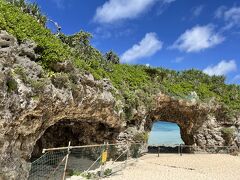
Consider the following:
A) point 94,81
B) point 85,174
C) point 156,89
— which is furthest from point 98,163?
point 156,89

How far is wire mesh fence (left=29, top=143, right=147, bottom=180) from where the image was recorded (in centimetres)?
1487

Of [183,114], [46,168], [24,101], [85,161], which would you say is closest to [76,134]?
[85,161]

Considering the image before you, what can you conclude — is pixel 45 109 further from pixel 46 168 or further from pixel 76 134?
pixel 76 134

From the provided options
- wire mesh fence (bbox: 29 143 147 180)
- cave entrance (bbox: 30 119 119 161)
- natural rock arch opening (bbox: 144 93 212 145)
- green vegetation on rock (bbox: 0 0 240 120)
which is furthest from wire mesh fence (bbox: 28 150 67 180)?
natural rock arch opening (bbox: 144 93 212 145)

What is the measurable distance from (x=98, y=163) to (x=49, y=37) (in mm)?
7944

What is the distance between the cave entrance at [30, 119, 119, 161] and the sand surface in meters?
2.49

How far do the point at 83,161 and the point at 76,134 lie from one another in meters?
2.58

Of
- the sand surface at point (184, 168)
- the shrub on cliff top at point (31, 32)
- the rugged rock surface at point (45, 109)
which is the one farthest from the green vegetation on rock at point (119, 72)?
the sand surface at point (184, 168)

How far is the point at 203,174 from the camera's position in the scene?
1878 centimetres

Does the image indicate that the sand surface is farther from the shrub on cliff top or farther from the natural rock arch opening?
the shrub on cliff top

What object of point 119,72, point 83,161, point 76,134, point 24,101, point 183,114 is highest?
point 119,72

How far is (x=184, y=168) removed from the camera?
2058 centimetres

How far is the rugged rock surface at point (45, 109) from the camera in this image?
10.5 m

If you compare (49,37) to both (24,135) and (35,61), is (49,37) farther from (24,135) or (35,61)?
(24,135)
